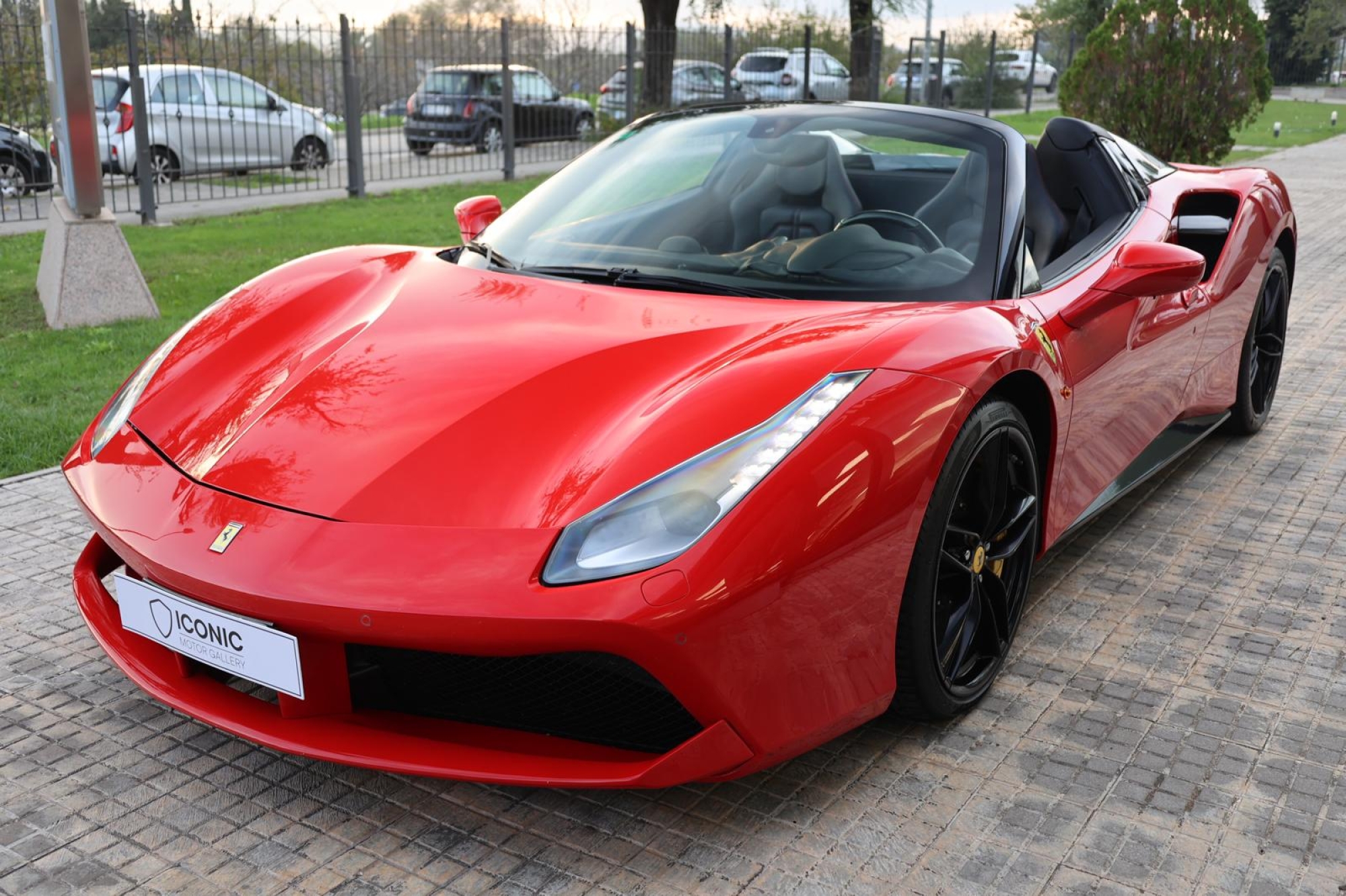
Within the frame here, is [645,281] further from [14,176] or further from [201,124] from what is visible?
[201,124]

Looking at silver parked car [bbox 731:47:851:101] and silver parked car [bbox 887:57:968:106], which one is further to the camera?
silver parked car [bbox 887:57:968:106]

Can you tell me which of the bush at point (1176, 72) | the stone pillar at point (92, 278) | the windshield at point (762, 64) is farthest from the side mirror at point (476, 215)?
the windshield at point (762, 64)

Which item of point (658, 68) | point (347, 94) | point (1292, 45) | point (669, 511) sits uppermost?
point (1292, 45)

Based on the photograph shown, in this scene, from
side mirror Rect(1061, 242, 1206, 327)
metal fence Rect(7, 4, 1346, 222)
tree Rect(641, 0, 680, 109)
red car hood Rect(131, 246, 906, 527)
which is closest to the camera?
red car hood Rect(131, 246, 906, 527)

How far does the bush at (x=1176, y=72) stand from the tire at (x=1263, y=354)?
8734mm

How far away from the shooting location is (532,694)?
2.20 metres

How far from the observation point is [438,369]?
2627 millimetres

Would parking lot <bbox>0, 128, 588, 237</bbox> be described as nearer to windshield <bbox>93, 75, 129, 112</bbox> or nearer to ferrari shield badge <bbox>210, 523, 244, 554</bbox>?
windshield <bbox>93, 75, 129, 112</bbox>

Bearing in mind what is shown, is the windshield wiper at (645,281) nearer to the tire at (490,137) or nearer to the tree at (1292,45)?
the tire at (490,137)

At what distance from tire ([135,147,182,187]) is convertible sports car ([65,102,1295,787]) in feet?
32.3

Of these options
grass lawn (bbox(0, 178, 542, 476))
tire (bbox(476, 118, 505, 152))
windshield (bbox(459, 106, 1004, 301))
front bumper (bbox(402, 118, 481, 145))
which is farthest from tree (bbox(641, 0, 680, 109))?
windshield (bbox(459, 106, 1004, 301))

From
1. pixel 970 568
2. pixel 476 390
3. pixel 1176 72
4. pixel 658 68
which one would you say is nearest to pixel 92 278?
pixel 476 390

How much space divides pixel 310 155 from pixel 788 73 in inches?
395

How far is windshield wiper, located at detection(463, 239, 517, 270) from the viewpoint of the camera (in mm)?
3312
